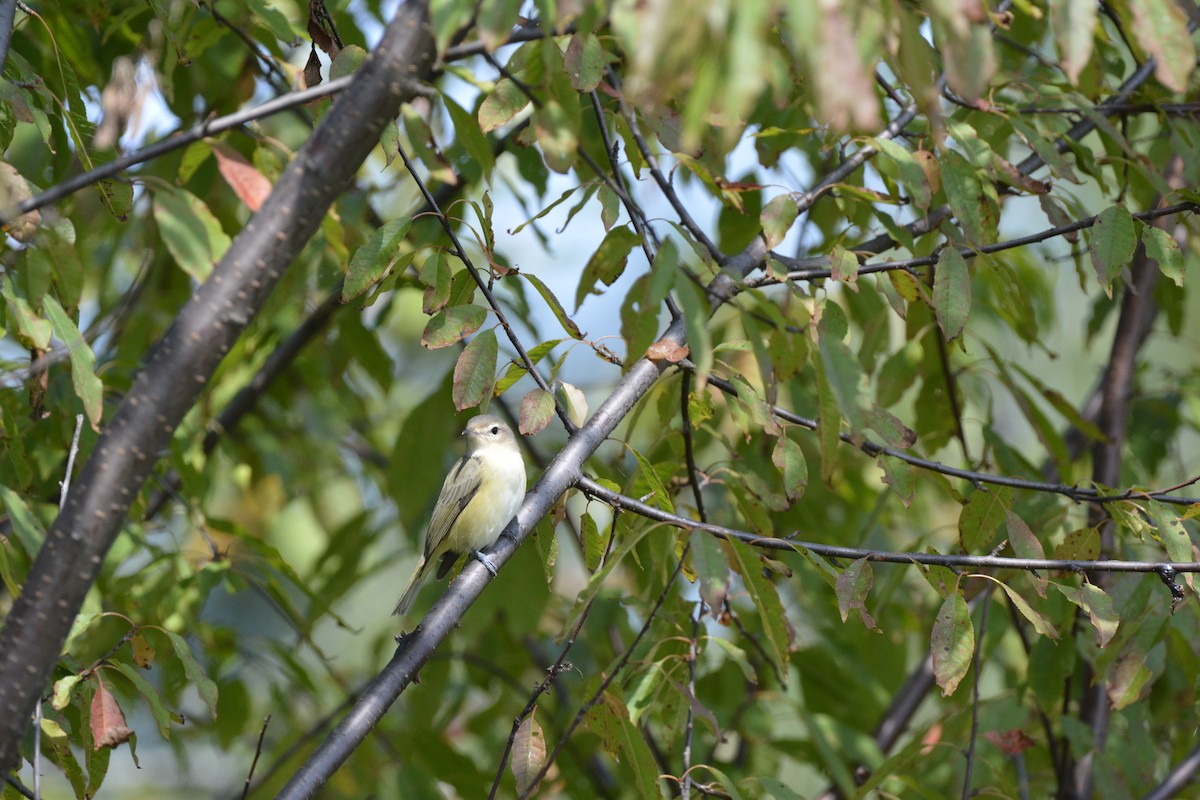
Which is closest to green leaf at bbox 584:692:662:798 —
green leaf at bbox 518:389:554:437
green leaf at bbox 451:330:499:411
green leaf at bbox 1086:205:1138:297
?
green leaf at bbox 518:389:554:437

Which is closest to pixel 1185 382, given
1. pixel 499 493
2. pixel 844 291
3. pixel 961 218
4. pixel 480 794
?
pixel 844 291

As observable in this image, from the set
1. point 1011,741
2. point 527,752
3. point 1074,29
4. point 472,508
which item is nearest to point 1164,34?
point 1074,29

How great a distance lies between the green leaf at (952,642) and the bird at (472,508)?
7.03 feet

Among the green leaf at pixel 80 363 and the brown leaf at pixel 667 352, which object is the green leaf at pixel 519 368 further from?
the green leaf at pixel 80 363

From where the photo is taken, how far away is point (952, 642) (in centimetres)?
229

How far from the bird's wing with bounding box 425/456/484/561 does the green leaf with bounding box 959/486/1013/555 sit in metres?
2.09

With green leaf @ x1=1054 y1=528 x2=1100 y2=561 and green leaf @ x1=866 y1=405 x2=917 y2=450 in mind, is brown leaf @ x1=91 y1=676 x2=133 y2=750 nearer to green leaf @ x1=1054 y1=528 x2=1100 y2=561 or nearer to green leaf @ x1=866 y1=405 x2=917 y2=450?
green leaf @ x1=866 y1=405 x2=917 y2=450

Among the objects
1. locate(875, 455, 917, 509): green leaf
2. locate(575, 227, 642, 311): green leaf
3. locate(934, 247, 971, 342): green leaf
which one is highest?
locate(934, 247, 971, 342): green leaf

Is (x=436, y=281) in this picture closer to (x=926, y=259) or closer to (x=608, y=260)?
(x=608, y=260)

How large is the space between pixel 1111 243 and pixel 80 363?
2.24 meters

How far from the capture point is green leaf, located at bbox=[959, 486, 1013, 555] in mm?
2762

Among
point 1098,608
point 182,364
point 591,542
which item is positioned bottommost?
point 182,364

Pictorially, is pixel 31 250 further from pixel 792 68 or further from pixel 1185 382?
pixel 1185 382

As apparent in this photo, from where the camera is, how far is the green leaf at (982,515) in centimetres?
276
